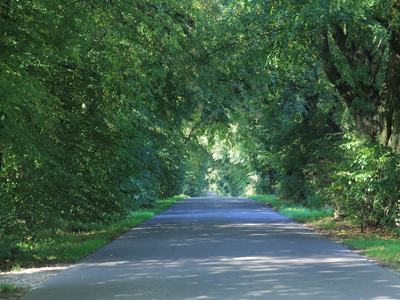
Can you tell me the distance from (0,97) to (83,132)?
5.34m

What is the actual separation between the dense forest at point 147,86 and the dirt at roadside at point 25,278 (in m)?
0.58

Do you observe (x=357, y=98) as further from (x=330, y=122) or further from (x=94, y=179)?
(x=94, y=179)

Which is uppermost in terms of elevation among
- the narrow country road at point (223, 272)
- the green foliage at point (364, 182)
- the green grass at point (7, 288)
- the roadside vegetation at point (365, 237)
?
the green foliage at point (364, 182)

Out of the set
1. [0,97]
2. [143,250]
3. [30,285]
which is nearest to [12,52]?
[0,97]

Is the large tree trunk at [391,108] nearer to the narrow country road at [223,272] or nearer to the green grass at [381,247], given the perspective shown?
the green grass at [381,247]

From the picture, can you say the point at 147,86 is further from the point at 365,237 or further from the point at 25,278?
the point at 25,278

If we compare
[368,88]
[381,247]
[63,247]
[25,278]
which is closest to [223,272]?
[25,278]

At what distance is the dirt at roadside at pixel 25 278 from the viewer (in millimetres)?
7566

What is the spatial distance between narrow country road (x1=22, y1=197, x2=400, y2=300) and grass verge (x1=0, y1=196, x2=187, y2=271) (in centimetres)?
51

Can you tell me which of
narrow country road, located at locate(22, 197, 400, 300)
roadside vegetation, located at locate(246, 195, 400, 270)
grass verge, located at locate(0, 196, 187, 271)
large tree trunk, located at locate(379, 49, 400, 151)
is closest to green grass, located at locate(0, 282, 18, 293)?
narrow country road, located at locate(22, 197, 400, 300)

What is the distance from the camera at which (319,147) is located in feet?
71.1

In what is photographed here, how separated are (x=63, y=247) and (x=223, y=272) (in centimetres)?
549

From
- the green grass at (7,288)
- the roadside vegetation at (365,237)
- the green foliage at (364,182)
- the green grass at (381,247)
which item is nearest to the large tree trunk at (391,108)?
A: the green foliage at (364,182)

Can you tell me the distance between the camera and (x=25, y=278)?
8.80m
